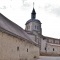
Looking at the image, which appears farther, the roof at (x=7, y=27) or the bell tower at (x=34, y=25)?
the bell tower at (x=34, y=25)

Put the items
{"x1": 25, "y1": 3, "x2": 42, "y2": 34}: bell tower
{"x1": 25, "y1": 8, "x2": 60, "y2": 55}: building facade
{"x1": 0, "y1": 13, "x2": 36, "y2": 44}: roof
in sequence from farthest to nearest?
1. {"x1": 25, "y1": 3, "x2": 42, "y2": 34}: bell tower
2. {"x1": 25, "y1": 8, "x2": 60, "y2": 55}: building facade
3. {"x1": 0, "y1": 13, "x2": 36, "y2": 44}: roof

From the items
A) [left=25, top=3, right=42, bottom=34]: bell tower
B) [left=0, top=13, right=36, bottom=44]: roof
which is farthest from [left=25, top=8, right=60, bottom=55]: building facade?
[left=0, top=13, right=36, bottom=44]: roof

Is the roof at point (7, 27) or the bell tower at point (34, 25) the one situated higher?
the bell tower at point (34, 25)

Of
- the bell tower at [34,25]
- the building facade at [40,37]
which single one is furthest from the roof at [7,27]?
the bell tower at [34,25]

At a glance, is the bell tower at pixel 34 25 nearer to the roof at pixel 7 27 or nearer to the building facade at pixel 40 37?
the building facade at pixel 40 37

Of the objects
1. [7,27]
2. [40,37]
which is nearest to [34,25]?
[40,37]

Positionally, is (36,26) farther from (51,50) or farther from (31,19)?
(51,50)

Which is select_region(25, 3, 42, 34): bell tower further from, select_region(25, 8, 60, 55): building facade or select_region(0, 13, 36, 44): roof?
select_region(0, 13, 36, 44): roof

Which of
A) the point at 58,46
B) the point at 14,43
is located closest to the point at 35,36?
the point at 58,46

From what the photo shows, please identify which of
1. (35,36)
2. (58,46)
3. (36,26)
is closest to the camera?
(35,36)

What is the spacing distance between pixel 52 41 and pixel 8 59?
263 ft

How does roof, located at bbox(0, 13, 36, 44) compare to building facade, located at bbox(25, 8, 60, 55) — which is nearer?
roof, located at bbox(0, 13, 36, 44)

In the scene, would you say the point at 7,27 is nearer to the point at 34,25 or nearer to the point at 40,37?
the point at 40,37

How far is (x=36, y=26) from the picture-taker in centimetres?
8506
